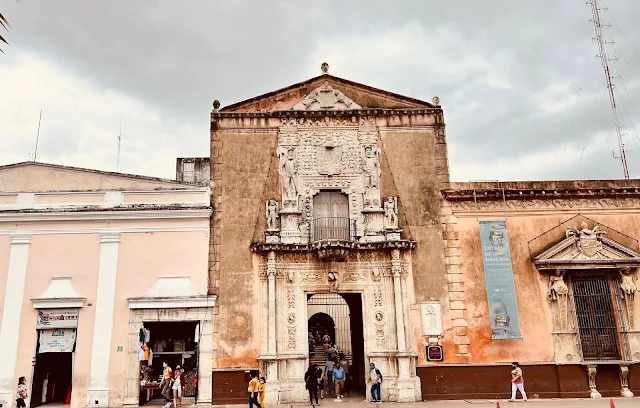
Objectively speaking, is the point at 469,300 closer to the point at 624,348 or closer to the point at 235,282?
the point at 624,348

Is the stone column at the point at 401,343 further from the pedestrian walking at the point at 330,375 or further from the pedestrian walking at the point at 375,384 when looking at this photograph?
the pedestrian walking at the point at 330,375

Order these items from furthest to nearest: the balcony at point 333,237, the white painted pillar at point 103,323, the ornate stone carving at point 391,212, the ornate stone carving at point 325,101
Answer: the ornate stone carving at point 325,101 → the ornate stone carving at point 391,212 → the balcony at point 333,237 → the white painted pillar at point 103,323

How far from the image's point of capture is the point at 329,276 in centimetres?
1853

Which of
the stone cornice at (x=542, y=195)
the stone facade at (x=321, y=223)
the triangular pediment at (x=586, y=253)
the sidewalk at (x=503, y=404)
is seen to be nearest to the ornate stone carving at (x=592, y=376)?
the sidewalk at (x=503, y=404)

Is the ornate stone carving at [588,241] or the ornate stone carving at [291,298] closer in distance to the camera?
the ornate stone carving at [291,298]

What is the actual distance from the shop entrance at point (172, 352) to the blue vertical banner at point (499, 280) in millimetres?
10279

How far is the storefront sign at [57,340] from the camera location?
17625 mm

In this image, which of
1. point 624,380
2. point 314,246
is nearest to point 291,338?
point 314,246

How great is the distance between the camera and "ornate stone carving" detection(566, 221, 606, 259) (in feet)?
61.8

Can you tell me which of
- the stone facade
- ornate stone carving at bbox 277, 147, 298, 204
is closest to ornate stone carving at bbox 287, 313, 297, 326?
the stone facade

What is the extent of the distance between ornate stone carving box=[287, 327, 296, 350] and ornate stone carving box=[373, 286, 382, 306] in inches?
116

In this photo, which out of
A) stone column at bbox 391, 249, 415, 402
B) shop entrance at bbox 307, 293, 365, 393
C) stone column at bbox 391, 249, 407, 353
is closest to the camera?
stone column at bbox 391, 249, 415, 402

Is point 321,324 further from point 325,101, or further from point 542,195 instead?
point 542,195

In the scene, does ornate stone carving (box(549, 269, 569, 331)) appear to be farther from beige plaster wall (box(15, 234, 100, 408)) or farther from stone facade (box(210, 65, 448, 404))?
beige plaster wall (box(15, 234, 100, 408))
